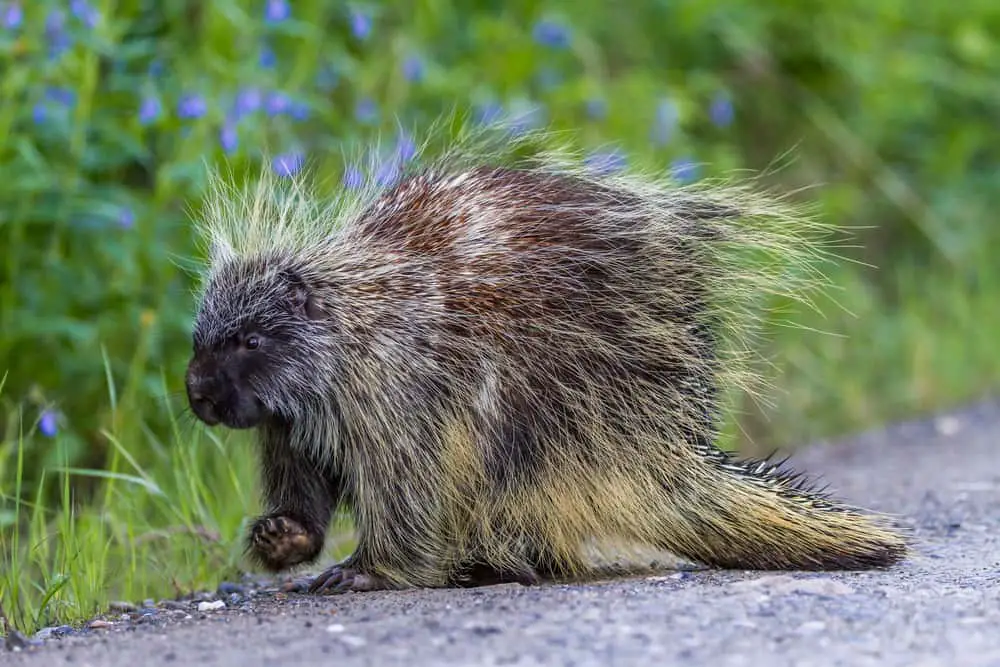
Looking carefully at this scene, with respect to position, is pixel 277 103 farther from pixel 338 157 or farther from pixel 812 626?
pixel 812 626

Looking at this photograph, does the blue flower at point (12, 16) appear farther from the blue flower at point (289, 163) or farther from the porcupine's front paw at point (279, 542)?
the porcupine's front paw at point (279, 542)

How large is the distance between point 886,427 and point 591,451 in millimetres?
3733

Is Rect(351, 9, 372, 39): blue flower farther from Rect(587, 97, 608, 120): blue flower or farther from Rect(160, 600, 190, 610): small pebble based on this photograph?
Rect(160, 600, 190, 610): small pebble

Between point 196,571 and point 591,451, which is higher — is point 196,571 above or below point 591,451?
below

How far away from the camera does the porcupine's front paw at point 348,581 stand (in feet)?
12.8

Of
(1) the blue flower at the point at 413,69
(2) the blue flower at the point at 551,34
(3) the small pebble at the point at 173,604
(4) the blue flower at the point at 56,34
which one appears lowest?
(3) the small pebble at the point at 173,604

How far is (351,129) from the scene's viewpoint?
6113mm

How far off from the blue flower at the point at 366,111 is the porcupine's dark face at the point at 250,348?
6.43 feet

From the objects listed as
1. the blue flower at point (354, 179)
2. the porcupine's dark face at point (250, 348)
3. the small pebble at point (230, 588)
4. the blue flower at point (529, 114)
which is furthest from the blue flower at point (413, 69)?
the small pebble at point (230, 588)

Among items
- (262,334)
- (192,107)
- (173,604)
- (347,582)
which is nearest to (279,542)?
(347,582)

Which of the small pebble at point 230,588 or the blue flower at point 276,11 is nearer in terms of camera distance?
the small pebble at point 230,588

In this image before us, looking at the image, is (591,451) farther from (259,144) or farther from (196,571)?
(259,144)

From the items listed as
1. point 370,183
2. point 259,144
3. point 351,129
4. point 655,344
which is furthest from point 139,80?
point 655,344

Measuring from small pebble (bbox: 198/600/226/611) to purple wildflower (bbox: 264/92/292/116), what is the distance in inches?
76.6
